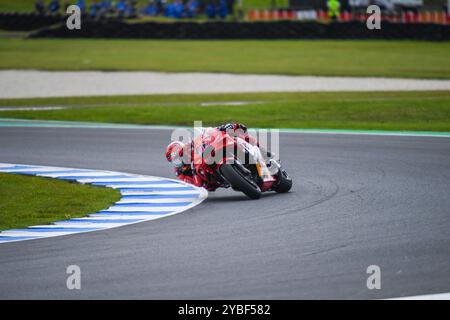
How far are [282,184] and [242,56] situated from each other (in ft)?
98.4

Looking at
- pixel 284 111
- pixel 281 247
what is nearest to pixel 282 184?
pixel 281 247

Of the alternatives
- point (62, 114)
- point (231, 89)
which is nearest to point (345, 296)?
point (62, 114)

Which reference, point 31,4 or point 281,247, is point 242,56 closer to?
point 281,247

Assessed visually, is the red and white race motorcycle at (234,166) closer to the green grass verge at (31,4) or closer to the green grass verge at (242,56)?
the green grass verge at (242,56)

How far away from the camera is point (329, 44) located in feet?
150

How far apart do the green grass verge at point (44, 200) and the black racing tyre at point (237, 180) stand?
1.48 metres

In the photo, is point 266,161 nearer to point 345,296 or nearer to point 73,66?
point 345,296

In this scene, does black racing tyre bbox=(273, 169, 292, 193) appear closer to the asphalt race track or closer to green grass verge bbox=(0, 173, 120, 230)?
the asphalt race track

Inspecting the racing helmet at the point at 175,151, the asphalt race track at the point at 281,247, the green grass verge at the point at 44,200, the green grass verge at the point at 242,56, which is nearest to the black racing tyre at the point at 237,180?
the asphalt race track at the point at 281,247

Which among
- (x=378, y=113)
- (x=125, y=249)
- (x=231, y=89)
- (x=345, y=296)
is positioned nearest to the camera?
A: (x=345, y=296)

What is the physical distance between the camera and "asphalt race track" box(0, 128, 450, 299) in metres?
7.79

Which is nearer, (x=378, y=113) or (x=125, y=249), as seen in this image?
(x=125, y=249)

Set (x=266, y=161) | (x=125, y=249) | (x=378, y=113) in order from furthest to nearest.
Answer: (x=378, y=113), (x=266, y=161), (x=125, y=249)

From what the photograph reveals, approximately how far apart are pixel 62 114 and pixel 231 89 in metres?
7.45
